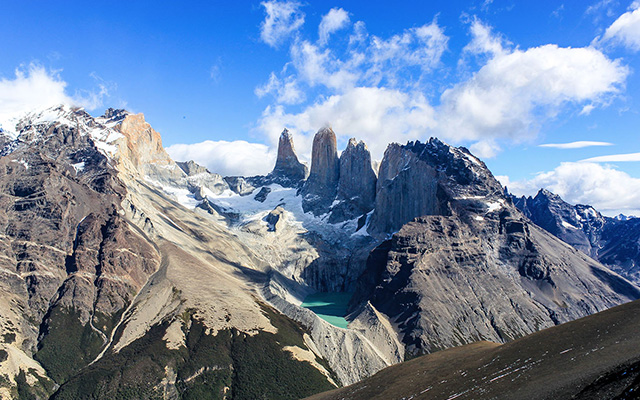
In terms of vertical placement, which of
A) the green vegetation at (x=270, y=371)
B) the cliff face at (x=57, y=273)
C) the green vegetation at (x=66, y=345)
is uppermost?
the cliff face at (x=57, y=273)

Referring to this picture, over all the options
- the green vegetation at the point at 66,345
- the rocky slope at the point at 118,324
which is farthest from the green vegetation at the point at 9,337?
the green vegetation at the point at 66,345

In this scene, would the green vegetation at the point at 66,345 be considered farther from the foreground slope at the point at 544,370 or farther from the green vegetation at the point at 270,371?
the foreground slope at the point at 544,370

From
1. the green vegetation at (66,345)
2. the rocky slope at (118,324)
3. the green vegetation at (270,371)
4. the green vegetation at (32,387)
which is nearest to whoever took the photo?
the green vegetation at (32,387)

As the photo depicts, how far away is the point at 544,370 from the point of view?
51.5 meters

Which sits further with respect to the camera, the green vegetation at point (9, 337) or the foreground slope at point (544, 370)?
the green vegetation at point (9, 337)

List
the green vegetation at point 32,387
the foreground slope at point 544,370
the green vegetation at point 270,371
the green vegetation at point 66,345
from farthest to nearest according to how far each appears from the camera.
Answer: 1. the green vegetation at point 66,345
2. the green vegetation at point 270,371
3. the green vegetation at point 32,387
4. the foreground slope at point 544,370

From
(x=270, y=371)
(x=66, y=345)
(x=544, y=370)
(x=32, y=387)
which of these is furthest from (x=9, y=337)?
(x=544, y=370)

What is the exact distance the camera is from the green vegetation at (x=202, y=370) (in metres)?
123

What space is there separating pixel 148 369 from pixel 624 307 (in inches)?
4762

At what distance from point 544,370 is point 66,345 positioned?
145 meters

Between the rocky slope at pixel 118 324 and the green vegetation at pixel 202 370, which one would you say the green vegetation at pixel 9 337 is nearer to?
the rocky slope at pixel 118 324

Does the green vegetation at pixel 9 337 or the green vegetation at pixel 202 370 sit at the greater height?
the green vegetation at pixel 9 337

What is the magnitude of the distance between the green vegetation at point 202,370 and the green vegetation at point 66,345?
5506mm

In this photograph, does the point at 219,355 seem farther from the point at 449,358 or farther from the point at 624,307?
the point at 624,307
